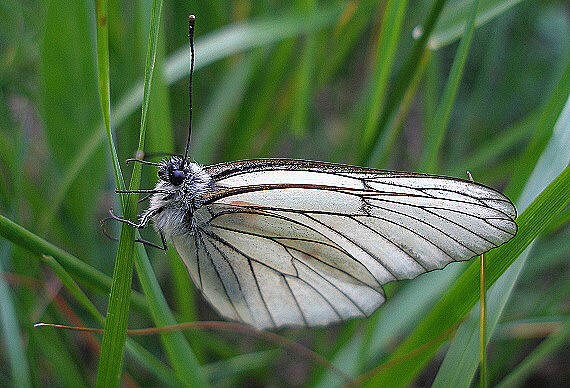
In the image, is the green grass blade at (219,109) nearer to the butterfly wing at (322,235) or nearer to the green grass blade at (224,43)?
the green grass blade at (224,43)

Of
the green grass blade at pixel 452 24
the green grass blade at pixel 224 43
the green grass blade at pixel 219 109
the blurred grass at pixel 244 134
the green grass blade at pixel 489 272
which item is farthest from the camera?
the green grass blade at pixel 219 109

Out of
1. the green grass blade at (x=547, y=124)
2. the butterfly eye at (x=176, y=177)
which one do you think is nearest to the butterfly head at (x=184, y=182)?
the butterfly eye at (x=176, y=177)

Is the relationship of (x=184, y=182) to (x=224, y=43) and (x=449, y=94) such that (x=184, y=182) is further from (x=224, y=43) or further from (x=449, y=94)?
(x=224, y=43)

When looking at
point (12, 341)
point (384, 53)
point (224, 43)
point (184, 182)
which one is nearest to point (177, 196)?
point (184, 182)

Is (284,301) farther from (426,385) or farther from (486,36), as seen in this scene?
(486,36)

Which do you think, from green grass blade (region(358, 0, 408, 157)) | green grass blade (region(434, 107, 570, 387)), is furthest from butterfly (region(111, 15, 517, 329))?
green grass blade (region(358, 0, 408, 157))

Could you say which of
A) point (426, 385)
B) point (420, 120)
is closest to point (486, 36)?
point (420, 120)

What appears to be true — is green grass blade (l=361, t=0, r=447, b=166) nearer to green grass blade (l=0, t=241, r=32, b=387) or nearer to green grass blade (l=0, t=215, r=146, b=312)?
green grass blade (l=0, t=215, r=146, b=312)

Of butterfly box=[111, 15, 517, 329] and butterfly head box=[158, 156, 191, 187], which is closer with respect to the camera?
butterfly box=[111, 15, 517, 329]
